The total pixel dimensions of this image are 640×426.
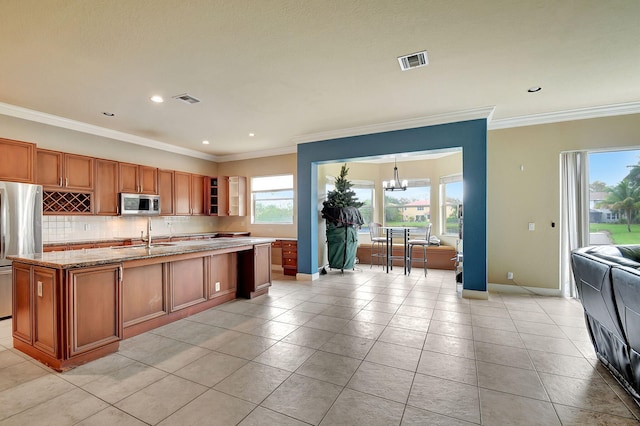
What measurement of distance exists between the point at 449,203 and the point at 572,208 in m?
2.76

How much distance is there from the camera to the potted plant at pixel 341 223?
6305mm

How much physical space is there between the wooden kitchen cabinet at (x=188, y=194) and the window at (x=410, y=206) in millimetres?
4966

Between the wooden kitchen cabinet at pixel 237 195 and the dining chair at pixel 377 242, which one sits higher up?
the wooden kitchen cabinet at pixel 237 195

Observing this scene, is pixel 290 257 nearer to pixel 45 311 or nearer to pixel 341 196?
pixel 341 196

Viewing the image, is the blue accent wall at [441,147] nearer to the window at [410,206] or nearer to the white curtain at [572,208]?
the white curtain at [572,208]

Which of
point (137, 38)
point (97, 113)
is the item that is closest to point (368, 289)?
point (137, 38)

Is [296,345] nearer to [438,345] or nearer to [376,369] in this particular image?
[376,369]

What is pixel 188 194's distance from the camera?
6.71m

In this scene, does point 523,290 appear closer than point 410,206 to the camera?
Yes

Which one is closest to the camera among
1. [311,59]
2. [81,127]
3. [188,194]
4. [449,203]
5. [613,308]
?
[613,308]

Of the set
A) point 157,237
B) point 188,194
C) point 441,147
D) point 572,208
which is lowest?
point 157,237

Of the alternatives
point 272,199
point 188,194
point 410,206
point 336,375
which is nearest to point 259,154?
point 272,199

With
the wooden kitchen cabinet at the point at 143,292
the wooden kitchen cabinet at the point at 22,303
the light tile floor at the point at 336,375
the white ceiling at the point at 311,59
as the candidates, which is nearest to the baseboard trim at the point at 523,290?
the light tile floor at the point at 336,375

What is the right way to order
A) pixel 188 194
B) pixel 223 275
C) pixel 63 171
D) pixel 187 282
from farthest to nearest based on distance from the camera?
pixel 188 194
pixel 63 171
pixel 223 275
pixel 187 282
